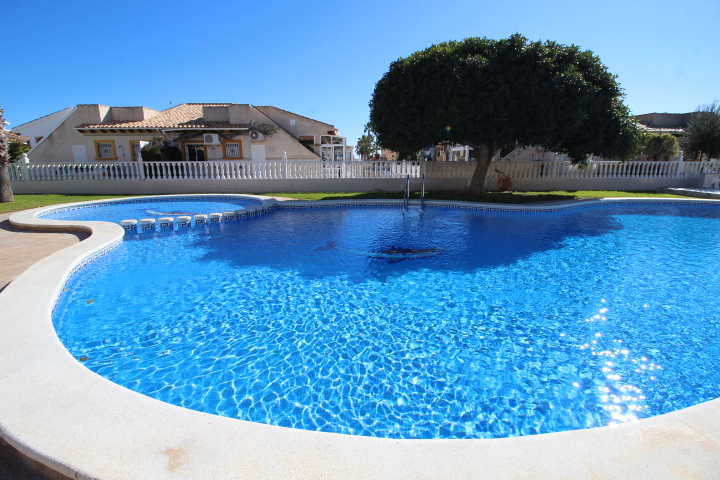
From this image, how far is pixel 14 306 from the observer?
13.4 ft

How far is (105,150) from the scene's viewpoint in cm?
2408

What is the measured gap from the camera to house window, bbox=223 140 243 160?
2428cm

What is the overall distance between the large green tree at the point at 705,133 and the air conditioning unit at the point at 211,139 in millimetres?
28149

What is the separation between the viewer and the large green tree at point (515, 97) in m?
13.0

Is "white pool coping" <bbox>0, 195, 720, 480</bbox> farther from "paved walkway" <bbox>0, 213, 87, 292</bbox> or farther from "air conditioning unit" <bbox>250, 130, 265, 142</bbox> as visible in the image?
"air conditioning unit" <bbox>250, 130, 265, 142</bbox>

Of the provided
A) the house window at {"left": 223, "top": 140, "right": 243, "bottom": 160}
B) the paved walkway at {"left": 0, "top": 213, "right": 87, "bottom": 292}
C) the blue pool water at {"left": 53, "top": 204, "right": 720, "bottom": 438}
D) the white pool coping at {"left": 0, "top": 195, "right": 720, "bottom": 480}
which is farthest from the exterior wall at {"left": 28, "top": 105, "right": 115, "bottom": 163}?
the white pool coping at {"left": 0, "top": 195, "right": 720, "bottom": 480}

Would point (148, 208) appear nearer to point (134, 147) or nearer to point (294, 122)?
point (134, 147)

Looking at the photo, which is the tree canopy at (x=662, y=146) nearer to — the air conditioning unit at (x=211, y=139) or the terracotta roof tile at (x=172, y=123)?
the terracotta roof tile at (x=172, y=123)

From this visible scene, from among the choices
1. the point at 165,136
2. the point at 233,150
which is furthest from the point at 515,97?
the point at 165,136

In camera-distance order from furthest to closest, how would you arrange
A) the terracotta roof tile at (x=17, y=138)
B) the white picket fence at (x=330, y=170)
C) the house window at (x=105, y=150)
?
the terracotta roof tile at (x=17, y=138) → the house window at (x=105, y=150) → the white picket fence at (x=330, y=170)

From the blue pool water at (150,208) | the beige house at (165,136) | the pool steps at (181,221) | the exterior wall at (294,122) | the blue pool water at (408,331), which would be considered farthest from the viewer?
the exterior wall at (294,122)

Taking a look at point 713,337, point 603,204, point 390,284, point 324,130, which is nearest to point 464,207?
point 603,204

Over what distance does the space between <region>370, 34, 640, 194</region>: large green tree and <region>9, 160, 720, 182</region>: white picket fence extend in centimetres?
332

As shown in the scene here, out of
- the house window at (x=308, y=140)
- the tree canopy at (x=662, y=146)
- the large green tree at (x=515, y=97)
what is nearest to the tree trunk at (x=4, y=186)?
the large green tree at (x=515, y=97)
